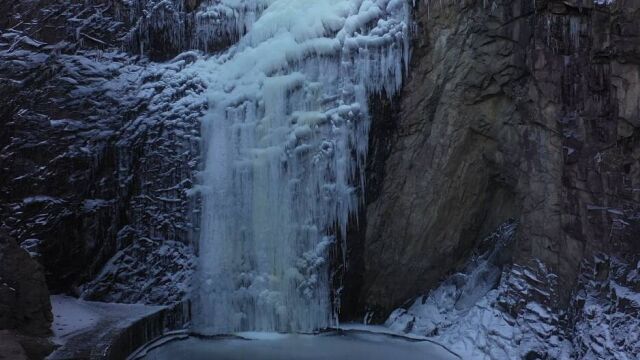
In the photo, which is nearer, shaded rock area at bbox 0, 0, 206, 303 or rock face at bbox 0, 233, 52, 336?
rock face at bbox 0, 233, 52, 336

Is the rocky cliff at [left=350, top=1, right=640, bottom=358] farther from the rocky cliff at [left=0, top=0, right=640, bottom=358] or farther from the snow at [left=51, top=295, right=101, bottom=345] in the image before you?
the snow at [left=51, top=295, right=101, bottom=345]

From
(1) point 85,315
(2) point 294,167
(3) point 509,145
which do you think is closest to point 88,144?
(1) point 85,315

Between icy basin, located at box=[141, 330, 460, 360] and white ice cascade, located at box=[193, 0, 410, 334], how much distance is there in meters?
0.34

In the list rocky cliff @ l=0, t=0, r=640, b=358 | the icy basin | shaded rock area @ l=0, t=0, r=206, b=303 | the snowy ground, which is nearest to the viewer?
the snowy ground

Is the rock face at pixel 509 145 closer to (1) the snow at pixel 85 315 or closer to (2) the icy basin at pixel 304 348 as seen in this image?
(2) the icy basin at pixel 304 348

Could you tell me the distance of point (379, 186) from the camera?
8922 mm

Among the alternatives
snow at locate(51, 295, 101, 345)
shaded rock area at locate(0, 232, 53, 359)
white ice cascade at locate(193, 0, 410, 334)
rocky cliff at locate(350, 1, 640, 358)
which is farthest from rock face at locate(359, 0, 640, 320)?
shaded rock area at locate(0, 232, 53, 359)

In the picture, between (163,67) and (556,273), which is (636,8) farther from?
(163,67)

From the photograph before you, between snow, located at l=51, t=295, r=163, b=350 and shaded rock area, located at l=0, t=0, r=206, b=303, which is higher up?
shaded rock area, located at l=0, t=0, r=206, b=303

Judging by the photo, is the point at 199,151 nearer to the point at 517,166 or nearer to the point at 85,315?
the point at 85,315

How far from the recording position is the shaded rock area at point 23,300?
6539 mm

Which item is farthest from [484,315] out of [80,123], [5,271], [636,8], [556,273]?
[80,123]

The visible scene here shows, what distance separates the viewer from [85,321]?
7.63 m

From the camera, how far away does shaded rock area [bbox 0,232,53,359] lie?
6.54 meters
